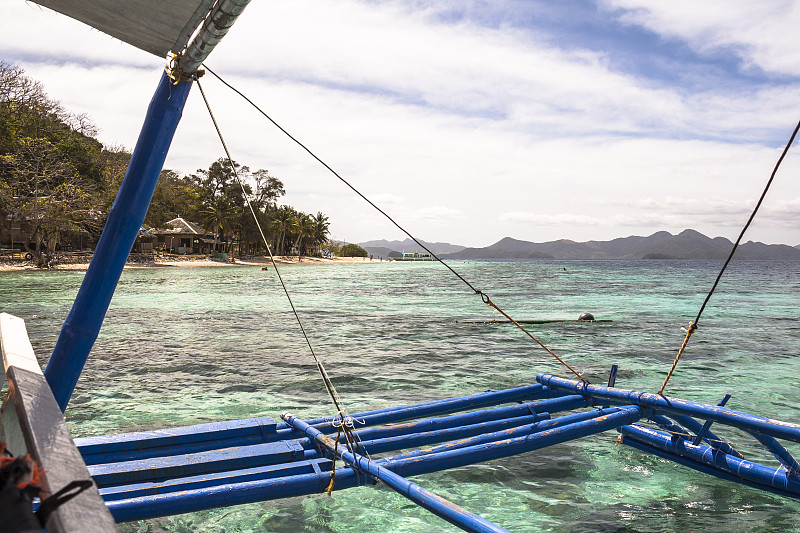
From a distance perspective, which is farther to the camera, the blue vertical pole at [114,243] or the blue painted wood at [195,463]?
the blue vertical pole at [114,243]

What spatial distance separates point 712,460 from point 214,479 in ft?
16.7

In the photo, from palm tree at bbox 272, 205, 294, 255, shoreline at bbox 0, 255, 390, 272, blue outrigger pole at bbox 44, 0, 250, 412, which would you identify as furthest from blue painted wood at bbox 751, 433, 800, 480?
palm tree at bbox 272, 205, 294, 255

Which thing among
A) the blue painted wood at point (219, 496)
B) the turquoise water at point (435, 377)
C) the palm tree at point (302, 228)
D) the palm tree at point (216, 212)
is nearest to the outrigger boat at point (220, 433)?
the blue painted wood at point (219, 496)

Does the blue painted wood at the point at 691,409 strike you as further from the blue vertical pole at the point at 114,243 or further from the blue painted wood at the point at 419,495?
the blue vertical pole at the point at 114,243

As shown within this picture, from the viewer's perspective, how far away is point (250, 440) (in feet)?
16.7

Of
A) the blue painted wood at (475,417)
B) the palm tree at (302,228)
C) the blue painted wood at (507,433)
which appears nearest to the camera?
the blue painted wood at (507,433)

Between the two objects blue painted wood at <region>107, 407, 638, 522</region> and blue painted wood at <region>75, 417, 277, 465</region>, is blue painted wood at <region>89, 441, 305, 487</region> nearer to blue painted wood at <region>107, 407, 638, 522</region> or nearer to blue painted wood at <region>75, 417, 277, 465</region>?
blue painted wood at <region>75, 417, 277, 465</region>

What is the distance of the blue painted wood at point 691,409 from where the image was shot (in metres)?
4.59

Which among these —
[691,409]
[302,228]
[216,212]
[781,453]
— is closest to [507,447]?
[691,409]

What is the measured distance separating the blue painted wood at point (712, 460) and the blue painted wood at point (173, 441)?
177 inches

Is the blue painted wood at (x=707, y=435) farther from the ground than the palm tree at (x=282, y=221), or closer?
closer

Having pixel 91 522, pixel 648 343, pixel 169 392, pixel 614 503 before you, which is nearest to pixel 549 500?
pixel 614 503

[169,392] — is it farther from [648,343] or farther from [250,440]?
[648,343]

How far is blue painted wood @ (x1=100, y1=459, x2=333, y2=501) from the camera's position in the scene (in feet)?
12.4
